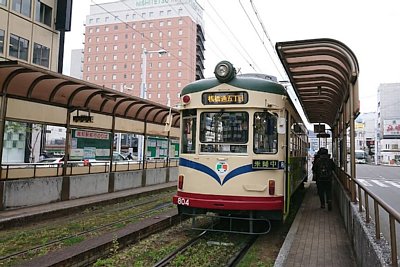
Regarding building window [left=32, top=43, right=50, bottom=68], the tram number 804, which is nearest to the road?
the tram number 804

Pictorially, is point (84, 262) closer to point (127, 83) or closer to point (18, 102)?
point (18, 102)

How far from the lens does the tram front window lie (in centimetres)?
724

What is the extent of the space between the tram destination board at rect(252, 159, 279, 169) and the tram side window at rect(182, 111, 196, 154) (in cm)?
129

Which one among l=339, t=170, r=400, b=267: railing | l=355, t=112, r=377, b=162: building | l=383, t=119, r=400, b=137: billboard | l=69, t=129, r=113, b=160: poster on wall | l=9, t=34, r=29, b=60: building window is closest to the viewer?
l=339, t=170, r=400, b=267: railing

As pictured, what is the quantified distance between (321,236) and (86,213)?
6139 millimetres

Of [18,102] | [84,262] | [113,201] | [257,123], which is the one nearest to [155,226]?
[84,262]

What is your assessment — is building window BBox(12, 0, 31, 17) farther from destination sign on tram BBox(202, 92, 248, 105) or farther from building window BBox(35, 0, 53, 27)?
destination sign on tram BBox(202, 92, 248, 105)

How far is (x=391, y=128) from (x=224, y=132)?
72410 mm

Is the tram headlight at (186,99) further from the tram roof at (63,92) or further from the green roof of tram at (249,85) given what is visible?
the tram roof at (63,92)

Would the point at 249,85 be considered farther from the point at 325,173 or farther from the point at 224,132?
the point at 325,173

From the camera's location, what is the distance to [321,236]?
728 centimetres

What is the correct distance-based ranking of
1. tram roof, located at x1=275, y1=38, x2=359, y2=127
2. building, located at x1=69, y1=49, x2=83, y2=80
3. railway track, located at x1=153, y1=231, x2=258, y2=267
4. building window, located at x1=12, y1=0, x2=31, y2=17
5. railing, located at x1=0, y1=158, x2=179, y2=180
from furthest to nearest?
building, located at x1=69, y1=49, x2=83, y2=80, building window, located at x1=12, y1=0, x2=31, y2=17, railing, located at x1=0, y1=158, x2=179, y2=180, tram roof, located at x1=275, y1=38, x2=359, y2=127, railway track, located at x1=153, y1=231, x2=258, y2=267

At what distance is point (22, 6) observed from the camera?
2239 cm

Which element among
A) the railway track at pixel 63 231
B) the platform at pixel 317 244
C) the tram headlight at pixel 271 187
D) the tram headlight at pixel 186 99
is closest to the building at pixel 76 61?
the railway track at pixel 63 231
